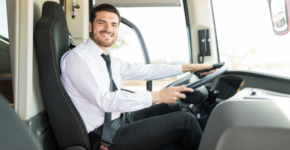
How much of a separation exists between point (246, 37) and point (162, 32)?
4.88 ft

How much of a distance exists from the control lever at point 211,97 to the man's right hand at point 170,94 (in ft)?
1.16

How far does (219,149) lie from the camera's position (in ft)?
2.45

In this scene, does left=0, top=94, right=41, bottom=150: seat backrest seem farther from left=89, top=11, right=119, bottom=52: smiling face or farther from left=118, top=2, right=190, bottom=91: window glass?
left=118, top=2, right=190, bottom=91: window glass

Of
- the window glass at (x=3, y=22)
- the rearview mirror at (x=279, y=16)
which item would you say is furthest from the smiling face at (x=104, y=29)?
the rearview mirror at (x=279, y=16)

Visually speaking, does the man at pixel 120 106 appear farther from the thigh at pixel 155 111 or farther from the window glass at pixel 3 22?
the window glass at pixel 3 22

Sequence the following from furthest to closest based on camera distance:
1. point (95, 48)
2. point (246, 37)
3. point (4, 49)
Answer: point (246, 37) → point (4, 49) → point (95, 48)

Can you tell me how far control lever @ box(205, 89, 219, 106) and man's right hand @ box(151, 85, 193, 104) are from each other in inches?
14.0

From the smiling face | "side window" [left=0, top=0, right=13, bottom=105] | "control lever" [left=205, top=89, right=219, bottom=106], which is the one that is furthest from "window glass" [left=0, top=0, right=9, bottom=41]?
"control lever" [left=205, top=89, right=219, bottom=106]

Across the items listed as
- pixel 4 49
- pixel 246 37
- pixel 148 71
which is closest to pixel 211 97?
pixel 148 71

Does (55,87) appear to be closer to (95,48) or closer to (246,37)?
(95,48)

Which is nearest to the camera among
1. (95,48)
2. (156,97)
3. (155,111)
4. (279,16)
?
(156,97)

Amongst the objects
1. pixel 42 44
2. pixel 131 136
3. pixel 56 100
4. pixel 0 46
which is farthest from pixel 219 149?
pixel 0 46

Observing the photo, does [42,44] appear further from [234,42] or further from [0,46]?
[234,42]

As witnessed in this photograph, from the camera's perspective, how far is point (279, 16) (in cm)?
128
